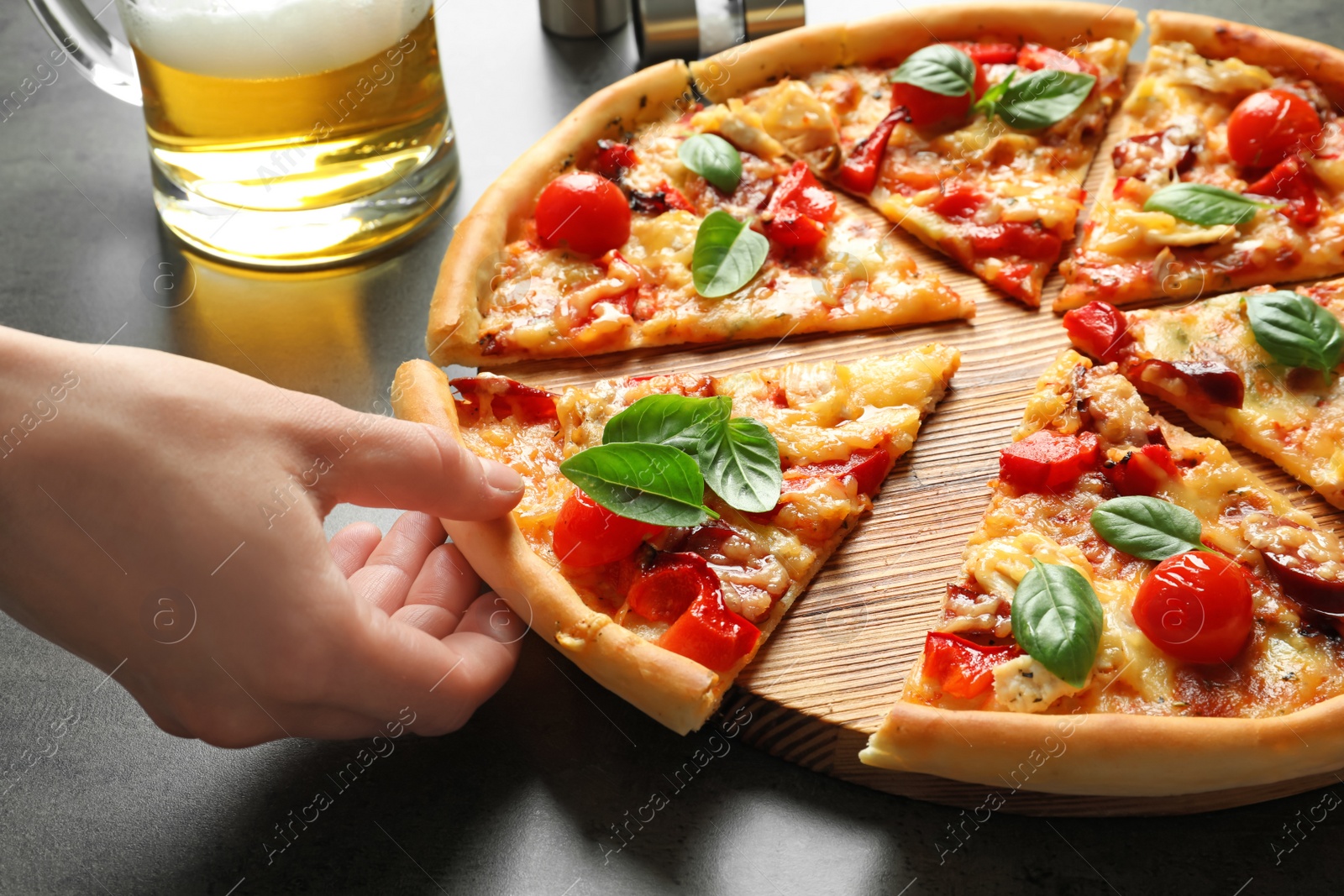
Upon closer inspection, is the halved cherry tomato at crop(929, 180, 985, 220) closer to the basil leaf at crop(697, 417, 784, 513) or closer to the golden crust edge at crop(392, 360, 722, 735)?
the basil leaf at crop(697, 417, 784, 513)

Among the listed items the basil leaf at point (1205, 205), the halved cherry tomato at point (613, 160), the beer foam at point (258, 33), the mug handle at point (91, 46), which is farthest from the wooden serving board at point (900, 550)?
the mug handle at point (91, 46)

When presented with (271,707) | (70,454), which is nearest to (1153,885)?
(271,707)

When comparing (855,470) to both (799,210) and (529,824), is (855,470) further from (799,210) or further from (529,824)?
(529,824)

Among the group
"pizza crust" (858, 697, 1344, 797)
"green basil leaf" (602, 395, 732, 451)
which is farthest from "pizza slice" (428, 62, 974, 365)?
"pizza crust" (858, 697, 1344, 797)

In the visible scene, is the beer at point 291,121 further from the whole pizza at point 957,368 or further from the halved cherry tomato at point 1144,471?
the halved cherry tomato at point 1144,471

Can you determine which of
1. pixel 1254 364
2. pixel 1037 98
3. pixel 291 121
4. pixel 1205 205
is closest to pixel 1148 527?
pixel 1254 364

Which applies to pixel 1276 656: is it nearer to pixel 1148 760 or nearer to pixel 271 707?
pixel 1148 760
